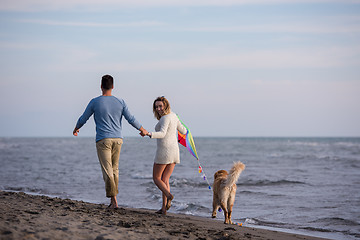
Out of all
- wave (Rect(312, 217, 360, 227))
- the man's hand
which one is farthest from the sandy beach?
wave (Rect(312, 217, 360, 227))

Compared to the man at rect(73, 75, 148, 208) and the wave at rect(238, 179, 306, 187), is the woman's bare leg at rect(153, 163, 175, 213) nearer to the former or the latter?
the man at rect(73, 75, 148, 208)

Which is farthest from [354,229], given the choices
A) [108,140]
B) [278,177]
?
[278,177]

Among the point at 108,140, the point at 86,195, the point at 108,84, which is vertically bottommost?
the point at 86,195

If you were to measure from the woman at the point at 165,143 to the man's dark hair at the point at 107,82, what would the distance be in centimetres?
73

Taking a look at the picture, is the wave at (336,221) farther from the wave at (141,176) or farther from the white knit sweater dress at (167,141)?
the wave at (141,176)

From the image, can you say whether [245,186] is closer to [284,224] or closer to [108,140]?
[284,224]

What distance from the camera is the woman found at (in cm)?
589

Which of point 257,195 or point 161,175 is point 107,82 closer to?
point 161,175

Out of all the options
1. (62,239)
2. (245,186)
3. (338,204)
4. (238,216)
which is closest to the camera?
(62,239)

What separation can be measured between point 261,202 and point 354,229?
2.61 m

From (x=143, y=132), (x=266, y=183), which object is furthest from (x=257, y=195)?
(x=143, y=132)

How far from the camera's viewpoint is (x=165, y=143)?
5.89 meters

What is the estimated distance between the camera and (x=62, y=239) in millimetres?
3697

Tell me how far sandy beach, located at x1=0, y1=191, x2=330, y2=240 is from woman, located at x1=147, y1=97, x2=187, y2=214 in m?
0.55
